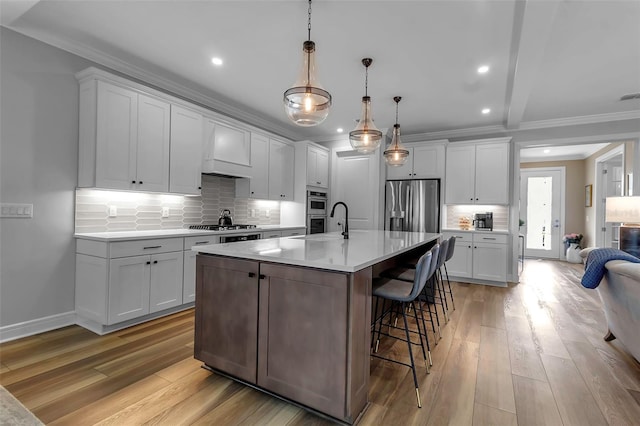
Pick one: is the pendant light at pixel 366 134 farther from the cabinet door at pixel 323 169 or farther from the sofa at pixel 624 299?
the cabinet door at pixel 323 169

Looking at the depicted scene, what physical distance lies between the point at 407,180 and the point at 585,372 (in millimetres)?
3924

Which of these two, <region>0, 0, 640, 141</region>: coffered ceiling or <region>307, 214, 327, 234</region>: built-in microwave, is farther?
<region>307, 214, 327, 234</region>: built-in microwave

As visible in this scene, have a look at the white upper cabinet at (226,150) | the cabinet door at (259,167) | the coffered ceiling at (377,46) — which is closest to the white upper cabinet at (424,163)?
the coffered ceiling at (377,46)

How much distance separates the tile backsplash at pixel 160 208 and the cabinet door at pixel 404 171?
95.7 inches

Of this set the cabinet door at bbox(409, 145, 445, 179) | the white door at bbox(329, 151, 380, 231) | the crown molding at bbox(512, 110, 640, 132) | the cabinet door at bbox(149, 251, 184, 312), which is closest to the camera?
the cabinet door at bbox(149, 251, 184, 312)

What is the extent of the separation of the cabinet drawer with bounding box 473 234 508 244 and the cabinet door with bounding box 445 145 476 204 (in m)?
0.62

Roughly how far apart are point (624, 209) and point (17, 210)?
20.1 feet

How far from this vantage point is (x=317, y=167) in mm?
5820

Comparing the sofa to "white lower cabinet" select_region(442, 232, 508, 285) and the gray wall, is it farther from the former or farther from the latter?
the gray wall

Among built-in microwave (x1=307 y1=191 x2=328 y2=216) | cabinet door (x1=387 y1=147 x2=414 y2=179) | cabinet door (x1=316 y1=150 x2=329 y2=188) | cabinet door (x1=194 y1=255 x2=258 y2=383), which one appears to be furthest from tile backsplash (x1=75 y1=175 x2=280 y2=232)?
cabinet door (x1=387 y1=147 x2=414 y2=179)

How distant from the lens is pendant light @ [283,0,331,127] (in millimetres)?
2193

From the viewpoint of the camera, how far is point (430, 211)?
17.9ft

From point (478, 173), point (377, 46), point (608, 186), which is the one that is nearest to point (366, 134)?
point (377, 46)

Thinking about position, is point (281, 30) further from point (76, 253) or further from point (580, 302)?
point (580, 302)
